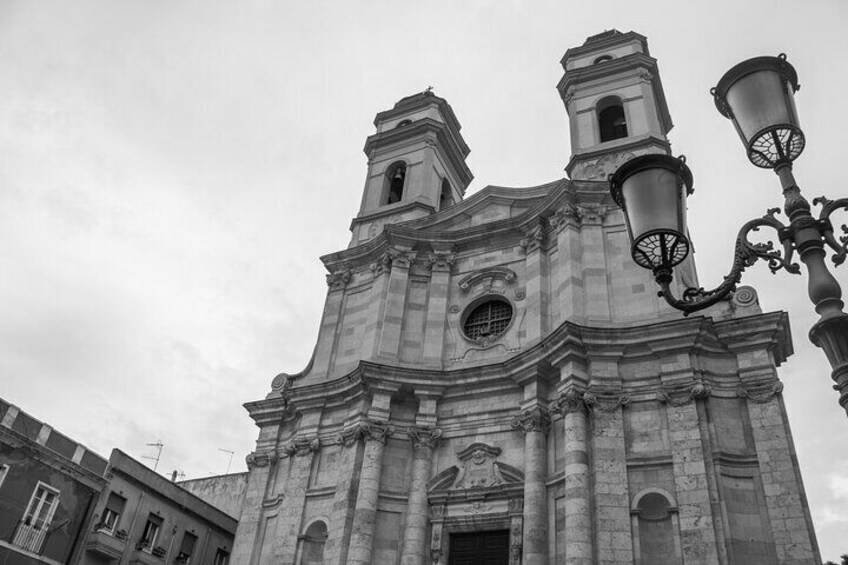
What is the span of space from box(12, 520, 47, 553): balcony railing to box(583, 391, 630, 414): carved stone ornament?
14.1 meters

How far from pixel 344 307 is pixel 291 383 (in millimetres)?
2774

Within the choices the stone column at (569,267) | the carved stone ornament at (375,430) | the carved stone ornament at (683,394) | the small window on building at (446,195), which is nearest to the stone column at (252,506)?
the carved stone ornament at (375,430)

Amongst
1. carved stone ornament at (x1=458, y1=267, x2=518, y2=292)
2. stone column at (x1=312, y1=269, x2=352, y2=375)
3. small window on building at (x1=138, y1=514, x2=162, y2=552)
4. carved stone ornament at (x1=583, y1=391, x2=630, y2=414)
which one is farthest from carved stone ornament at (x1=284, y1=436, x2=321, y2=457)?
carved stone ornament at (x1=583, y1=391, x2=630, y2=414)

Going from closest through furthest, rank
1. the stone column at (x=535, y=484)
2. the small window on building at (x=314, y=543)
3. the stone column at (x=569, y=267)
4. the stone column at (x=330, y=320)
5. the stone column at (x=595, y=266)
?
1. the stone column at (x=535, y=484)
2. the small window on building at (x=314, y=543)
3. the stone column at (x=595, y=266)
4. the stone column at (x=569, y=267)
5. the stone column at (x=330, y=320)

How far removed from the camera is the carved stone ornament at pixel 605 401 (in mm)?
15383

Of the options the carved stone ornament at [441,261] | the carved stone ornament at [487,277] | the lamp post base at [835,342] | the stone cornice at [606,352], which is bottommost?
the lamp post base at [835,342]

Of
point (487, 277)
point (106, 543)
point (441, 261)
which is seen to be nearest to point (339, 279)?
point (441, 261)

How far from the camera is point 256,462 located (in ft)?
63.6

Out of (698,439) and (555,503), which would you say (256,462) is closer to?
(555,503)

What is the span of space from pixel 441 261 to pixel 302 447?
6496 millimetres

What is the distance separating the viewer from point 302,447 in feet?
61.2

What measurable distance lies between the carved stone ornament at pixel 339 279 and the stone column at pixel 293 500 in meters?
Result: 5.37

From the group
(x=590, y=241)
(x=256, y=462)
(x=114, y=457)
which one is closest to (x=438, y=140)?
(x=590, y=241)

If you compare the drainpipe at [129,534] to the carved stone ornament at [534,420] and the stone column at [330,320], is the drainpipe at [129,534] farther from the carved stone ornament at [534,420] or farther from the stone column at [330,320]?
the carved stone ornament at [534,420]
